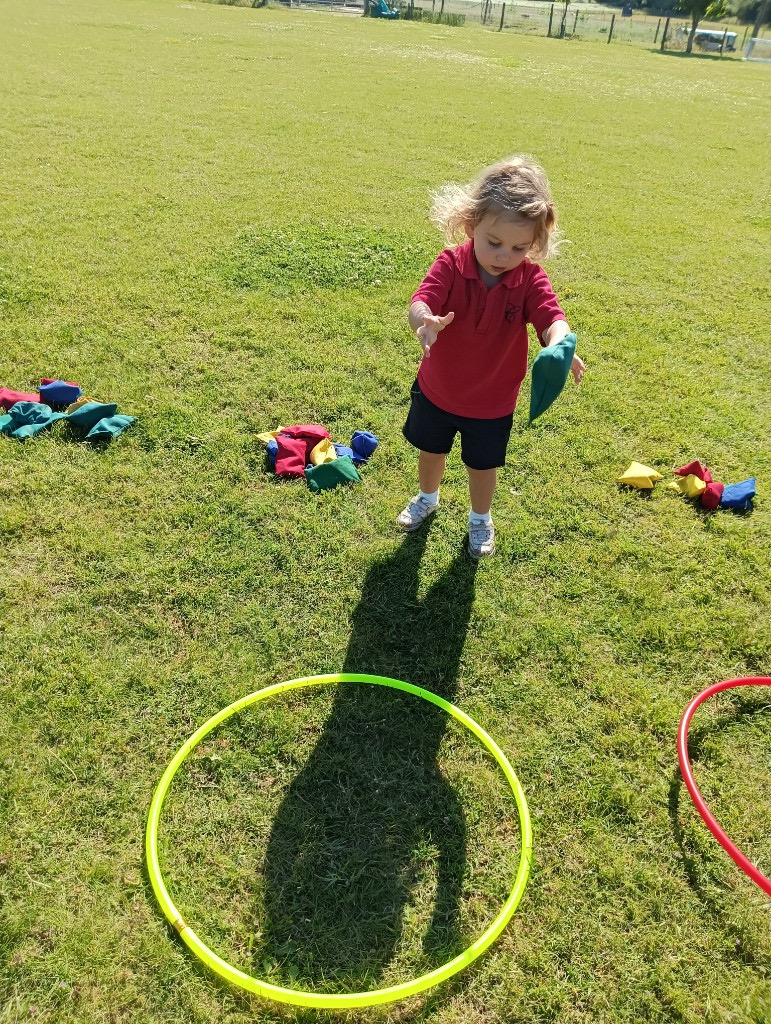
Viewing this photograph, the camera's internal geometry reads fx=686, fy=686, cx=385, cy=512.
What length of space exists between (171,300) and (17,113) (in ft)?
26.8

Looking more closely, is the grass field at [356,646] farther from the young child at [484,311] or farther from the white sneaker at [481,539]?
the young child at [484,311]

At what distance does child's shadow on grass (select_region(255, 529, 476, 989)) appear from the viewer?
2206 mm

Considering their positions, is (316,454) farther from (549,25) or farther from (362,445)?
(549,25)

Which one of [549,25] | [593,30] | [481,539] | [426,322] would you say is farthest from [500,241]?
[593,30]

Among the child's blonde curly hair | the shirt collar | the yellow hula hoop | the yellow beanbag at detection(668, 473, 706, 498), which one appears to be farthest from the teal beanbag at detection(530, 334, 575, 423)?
the yellow beanbag at detection(668, 473, 706, 498)

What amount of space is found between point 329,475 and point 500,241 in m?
1.73

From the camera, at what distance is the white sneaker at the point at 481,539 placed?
11.8 feet

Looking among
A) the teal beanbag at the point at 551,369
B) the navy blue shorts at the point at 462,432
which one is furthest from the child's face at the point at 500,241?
the navy blue shorts at the point at 462,432

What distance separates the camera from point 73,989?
6.84 ft

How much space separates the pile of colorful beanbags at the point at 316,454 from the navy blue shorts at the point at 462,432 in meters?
0.68

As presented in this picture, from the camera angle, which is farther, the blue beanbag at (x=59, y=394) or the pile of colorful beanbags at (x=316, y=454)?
the blue beanbag at (x=59, y=394)

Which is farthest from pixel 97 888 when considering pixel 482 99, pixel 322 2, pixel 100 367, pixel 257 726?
pixel 322 2

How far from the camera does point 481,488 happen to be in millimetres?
3502

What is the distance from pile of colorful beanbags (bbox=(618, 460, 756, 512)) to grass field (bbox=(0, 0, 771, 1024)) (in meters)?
0.09
